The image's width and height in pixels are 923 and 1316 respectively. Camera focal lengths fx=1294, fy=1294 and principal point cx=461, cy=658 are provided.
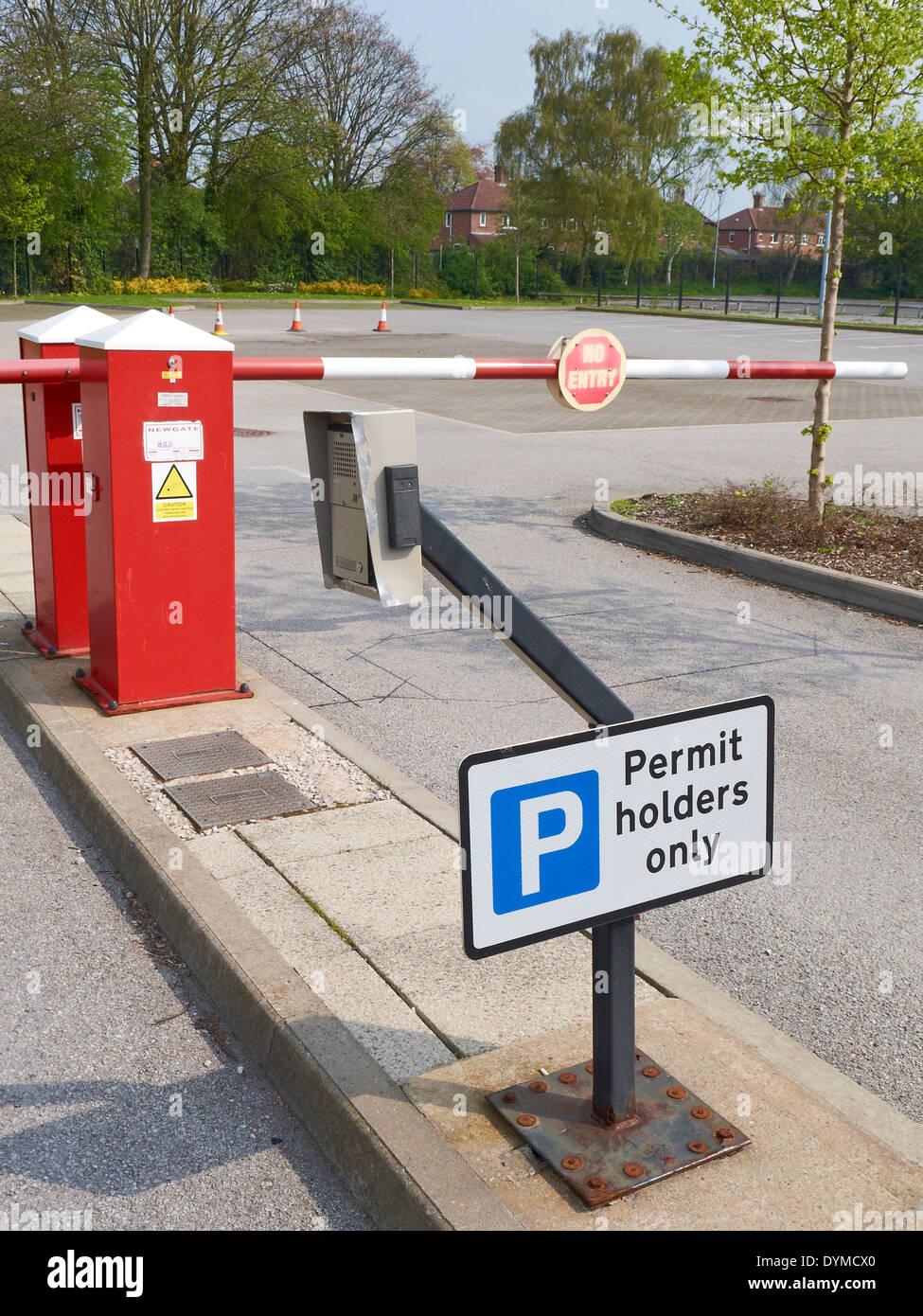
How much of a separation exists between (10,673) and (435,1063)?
12.2ft

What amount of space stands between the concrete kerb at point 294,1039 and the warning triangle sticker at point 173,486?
1.13m

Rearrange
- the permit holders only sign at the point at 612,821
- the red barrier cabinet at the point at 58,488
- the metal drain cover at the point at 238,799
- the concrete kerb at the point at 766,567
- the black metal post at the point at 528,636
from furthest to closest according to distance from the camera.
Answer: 1. the concrete kerb at the point at 766,567
2. the red barrier cabinet at the point at 58,488
3. the metal drain cover at the point at 238,799
4. the black metal post at the point at 528,636
5. the permit holders only sign at the point at 612,821

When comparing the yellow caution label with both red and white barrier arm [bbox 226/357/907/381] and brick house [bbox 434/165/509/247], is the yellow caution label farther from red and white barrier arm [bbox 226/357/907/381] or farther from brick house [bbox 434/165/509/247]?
brick house [bbox 434/165/509/247]

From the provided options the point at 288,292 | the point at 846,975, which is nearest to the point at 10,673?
the point at 846,975

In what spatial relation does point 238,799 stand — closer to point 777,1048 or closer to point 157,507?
point 157,507

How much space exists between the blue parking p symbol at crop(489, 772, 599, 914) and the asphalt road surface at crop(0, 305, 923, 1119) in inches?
54.1

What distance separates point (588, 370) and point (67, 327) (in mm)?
2490

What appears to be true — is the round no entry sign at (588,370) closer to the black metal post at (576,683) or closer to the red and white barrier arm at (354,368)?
the red and white barrier arm at (354,368)

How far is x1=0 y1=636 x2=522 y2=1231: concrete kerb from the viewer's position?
274cm

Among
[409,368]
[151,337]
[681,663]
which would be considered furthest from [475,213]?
[151,337]

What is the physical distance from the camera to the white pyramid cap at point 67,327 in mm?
6109

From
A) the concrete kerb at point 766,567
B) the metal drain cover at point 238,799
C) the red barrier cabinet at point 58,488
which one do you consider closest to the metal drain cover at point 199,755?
the metal drain cover at point 238,799

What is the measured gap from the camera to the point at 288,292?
54.2 meters
